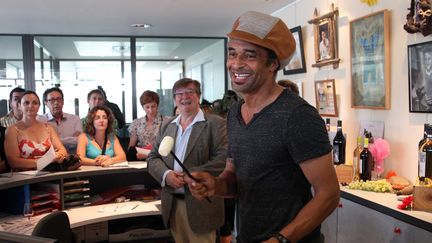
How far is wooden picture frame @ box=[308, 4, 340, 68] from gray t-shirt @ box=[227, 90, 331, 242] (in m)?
2.44

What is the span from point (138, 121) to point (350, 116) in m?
2.15

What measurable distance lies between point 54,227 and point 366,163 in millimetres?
2025

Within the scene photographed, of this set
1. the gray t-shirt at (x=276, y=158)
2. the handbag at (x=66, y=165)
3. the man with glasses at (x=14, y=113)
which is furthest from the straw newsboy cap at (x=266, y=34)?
the man with glasses at (x=14, y=113)

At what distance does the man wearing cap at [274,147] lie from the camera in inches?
40.5

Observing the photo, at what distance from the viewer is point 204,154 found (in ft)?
8.13

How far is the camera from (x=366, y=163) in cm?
276

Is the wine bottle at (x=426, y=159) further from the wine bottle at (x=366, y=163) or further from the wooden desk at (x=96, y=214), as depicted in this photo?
the wooden desk at (x=96, y=214)

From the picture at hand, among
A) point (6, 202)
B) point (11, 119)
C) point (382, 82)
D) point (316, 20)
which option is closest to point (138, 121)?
point (11, 119)

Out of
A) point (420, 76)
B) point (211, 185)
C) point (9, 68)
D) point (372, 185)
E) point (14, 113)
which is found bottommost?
point (372, 185)

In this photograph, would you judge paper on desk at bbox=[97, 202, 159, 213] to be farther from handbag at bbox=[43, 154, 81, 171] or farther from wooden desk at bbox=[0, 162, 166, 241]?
handbag at bbox=[43, 154, 81, 171]

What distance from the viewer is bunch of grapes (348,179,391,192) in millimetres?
2484

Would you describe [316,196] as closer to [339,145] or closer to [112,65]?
[339,145]

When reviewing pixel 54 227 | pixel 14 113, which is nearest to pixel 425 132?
pixel 54 227

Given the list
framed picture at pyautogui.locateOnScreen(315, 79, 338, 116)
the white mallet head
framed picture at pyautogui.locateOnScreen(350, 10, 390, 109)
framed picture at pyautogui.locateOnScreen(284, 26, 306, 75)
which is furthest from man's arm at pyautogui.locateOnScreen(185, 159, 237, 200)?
framed picture at pyautogui.locateOnScreen(284, 26, 306, 75)
